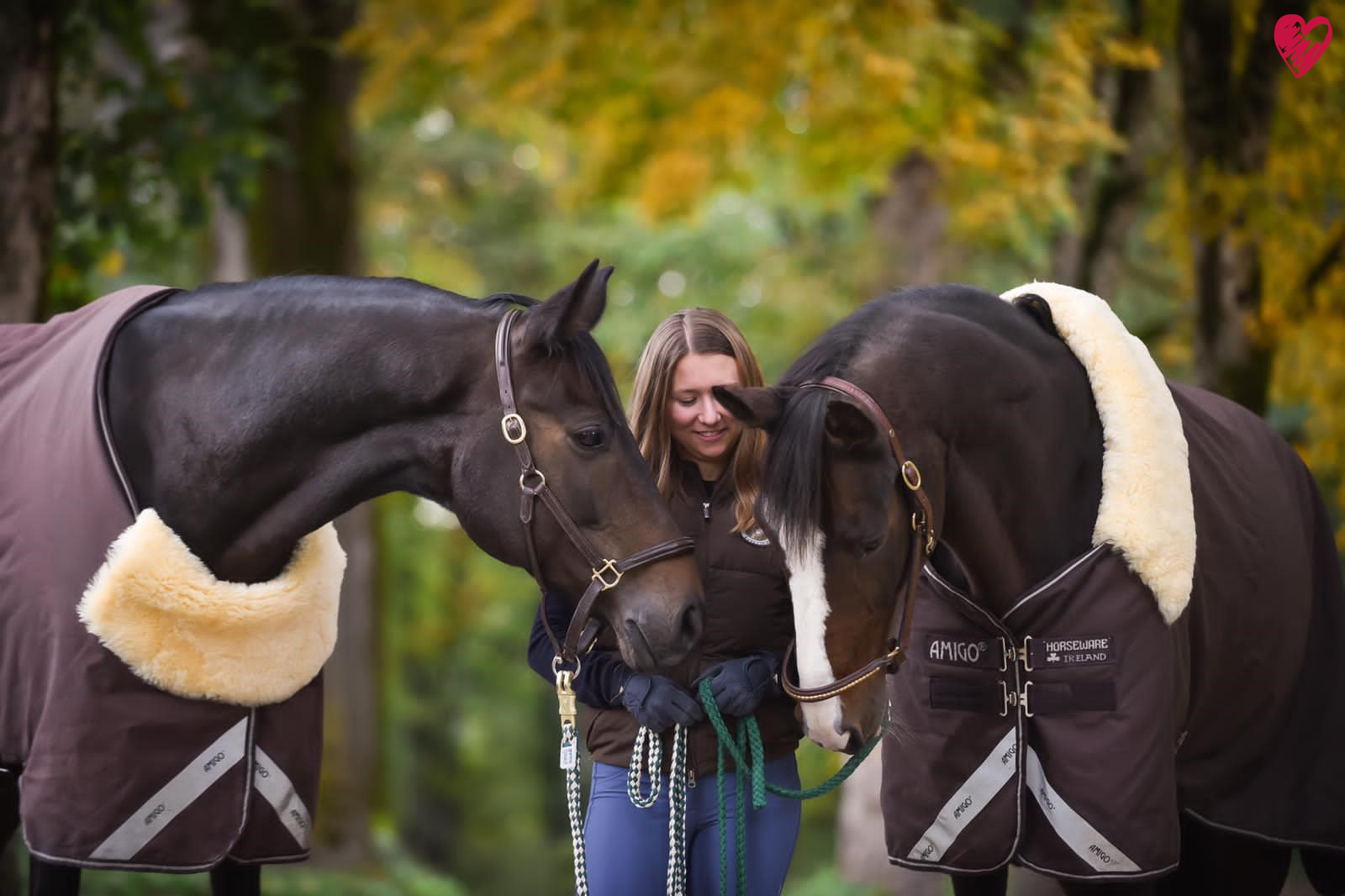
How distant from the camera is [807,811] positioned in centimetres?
1688

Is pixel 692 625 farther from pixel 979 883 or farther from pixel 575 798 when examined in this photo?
pixel 979 883

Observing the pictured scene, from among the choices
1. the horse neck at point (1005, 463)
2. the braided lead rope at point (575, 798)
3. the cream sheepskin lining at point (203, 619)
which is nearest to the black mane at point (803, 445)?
the horse neck at point (1005, 463)

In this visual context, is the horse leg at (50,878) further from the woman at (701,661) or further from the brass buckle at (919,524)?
the brass buckle at (919,524)

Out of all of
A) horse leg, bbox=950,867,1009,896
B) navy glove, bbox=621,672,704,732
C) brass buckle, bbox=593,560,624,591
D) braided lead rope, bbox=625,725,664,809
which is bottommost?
horse leg, bbox=950,867,1009,896

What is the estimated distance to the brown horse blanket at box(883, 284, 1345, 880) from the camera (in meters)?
3.12

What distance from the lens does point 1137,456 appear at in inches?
128

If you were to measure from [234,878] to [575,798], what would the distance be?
0.87 metres

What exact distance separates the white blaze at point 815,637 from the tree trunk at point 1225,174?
361 centimetres

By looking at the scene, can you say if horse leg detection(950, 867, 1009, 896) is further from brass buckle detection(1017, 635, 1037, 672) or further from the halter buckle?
the halter buckle

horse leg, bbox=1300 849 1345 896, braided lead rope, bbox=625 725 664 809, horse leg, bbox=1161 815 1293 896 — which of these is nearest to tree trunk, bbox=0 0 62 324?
braided lead rope, bbox=625 725 664 809

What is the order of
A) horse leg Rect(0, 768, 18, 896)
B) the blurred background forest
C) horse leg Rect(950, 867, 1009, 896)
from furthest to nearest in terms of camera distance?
the blurred background forest
horse leg Rect(950, 867, 1009, 896)
horse leg Rect(0, 768, 18, 896)

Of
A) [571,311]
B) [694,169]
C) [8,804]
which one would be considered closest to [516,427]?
[571,311]

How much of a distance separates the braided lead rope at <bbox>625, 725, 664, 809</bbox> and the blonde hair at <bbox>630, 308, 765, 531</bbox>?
55cm

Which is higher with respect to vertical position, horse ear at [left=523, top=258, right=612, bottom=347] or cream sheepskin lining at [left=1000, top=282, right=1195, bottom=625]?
horse ear at [left=523, top=258, right=612, bottom=347]
